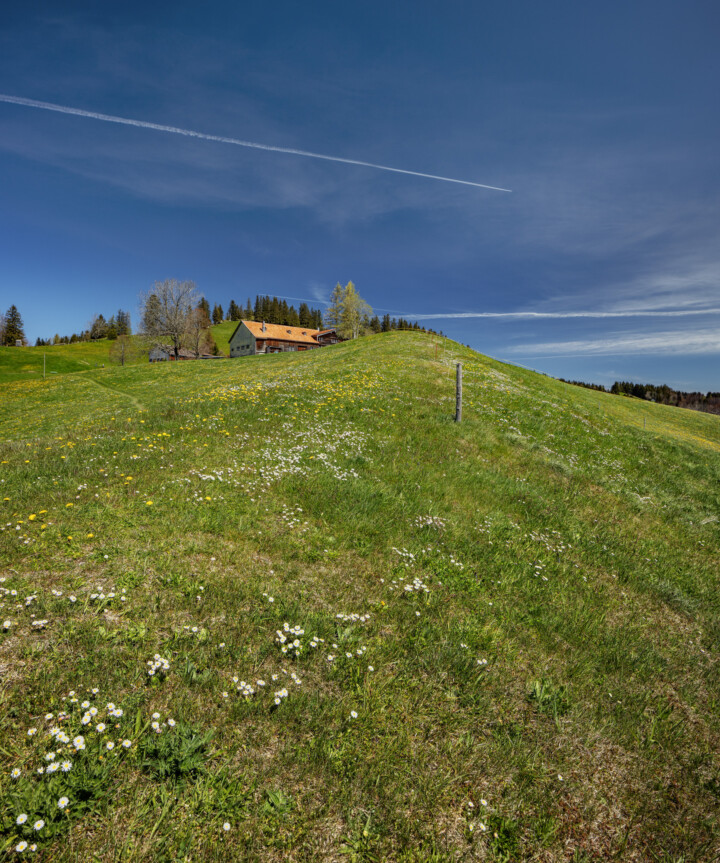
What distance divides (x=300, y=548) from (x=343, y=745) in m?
3.57

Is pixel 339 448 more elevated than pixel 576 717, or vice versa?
pixel 339 448

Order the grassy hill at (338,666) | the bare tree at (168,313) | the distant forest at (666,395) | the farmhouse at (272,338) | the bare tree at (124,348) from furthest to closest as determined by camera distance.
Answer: the distant forest at (666,395)
the farmhouse at (272,338)
the bare tree at (124,348)
the bare tree at (168,313)
the grassy hill at (338,666)

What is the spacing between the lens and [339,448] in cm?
1296

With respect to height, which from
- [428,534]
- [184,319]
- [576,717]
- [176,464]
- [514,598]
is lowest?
[576,717]

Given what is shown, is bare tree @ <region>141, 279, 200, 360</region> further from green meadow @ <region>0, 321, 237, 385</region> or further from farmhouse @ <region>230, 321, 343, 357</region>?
farmhouse @ <region>230, 321, 343, 357</region>

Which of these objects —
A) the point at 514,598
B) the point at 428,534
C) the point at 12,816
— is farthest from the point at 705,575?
the point at 12,816

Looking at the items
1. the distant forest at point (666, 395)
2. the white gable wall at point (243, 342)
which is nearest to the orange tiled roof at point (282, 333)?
the white gable wall at point (243, 342)

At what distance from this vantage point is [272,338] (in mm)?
105312

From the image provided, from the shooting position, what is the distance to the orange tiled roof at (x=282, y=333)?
345 feet

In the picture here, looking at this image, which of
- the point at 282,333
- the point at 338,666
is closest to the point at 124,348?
the point at 282,333

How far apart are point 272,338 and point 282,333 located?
17.6 ft

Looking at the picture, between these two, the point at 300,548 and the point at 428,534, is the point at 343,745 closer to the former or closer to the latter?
the point at 300,548

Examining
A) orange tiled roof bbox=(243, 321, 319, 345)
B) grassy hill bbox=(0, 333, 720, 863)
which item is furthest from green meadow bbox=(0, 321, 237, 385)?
grassy hill bbox=(0, 333, 720, 863)

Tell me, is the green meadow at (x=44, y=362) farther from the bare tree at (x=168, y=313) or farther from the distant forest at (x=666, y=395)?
Result: the distant forest at (x=666, y=395)
